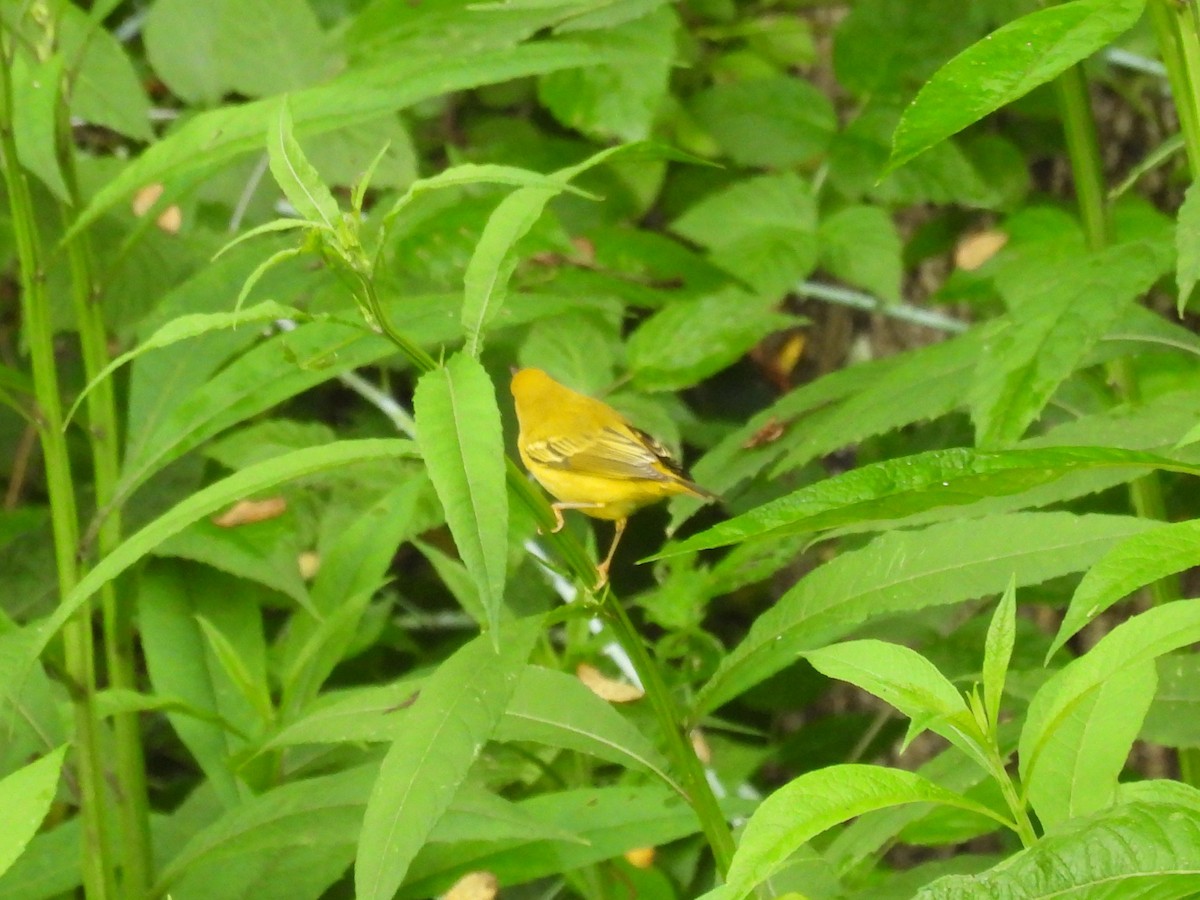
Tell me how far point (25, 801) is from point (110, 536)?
473 mm

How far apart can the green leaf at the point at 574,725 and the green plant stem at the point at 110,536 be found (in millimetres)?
467

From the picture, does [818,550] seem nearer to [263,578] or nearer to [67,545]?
[263,578]

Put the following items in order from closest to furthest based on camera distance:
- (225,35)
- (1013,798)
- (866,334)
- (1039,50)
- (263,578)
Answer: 1. (1013,798)
2. (1039,50)
3. (263,578)
4. (225,35)
5. (866,334)

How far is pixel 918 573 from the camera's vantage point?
3.78 ft

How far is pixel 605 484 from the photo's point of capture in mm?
1836

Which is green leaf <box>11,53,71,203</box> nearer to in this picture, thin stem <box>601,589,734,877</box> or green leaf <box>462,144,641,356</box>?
green leaf <box>462,144,641,356</box>

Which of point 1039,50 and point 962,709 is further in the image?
point 1039,50

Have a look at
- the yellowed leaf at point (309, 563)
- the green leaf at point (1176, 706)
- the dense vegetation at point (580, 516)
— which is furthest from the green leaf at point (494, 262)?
the yellowed leaf at point (309, 563)

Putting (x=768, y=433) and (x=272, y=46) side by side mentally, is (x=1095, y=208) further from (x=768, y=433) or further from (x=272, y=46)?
(x=272, y=46)

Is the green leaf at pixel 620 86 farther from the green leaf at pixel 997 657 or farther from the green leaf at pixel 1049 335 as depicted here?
the green leaf at pixel 997 657

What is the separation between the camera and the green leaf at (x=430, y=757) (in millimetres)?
937

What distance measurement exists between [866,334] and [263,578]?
200 centimetres

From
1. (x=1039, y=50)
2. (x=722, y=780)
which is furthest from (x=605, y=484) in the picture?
(x=1039, y=50)

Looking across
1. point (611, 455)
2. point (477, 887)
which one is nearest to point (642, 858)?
point (477, 887)
